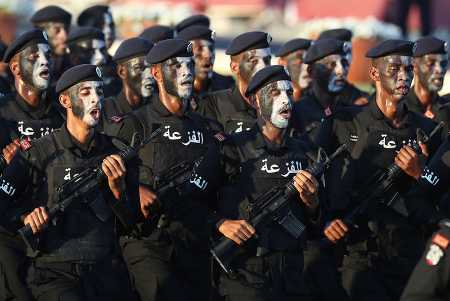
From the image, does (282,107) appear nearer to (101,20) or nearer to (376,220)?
(376,220)

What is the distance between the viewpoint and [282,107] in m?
12.7

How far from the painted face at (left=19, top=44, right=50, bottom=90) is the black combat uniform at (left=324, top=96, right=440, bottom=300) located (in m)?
3.17

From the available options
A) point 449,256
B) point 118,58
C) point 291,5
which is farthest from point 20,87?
point 291,5

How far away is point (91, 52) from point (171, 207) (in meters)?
5.42

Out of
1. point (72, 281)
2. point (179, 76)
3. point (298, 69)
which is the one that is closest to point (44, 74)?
point (179, 76)

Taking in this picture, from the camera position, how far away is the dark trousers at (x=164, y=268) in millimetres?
13242

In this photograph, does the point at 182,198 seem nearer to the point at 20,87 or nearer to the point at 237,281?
the point at 237,281

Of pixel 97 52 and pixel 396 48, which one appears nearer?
pixel 396 48

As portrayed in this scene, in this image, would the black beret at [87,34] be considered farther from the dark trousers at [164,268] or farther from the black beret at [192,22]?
the dark trousers at [164,268]

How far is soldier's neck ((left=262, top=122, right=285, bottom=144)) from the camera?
501 inches

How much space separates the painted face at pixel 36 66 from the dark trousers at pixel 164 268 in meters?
2.13

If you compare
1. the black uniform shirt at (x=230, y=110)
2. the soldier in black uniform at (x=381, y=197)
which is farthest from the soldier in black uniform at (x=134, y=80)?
the soldier in black uniform at (x=381, y=197)

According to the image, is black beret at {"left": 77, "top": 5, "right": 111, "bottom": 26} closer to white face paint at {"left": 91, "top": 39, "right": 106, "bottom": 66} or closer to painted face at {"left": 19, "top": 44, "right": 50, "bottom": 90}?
white face paint at {"left": 91, "top": 39, "right": 106, "bottom": 66}

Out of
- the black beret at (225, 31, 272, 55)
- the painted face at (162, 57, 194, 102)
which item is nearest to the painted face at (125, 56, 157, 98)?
the black beret at (225, 31, 272, 55)
